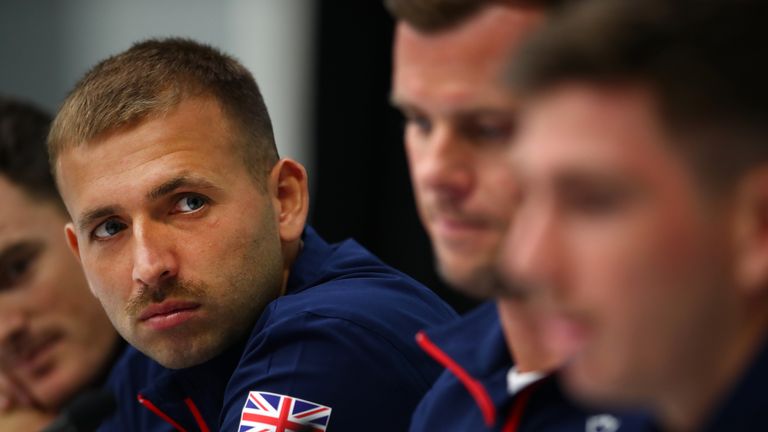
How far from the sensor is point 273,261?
1972 mm

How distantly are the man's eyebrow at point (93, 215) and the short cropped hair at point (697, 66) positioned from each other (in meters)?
1.13

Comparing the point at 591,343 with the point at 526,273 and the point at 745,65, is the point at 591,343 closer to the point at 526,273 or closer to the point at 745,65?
the point at 526,273

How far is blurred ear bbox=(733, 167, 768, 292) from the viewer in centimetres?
87

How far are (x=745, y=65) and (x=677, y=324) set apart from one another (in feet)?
0.66

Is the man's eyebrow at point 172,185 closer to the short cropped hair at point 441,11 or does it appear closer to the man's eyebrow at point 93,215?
the man's eyebrow at point 93,215

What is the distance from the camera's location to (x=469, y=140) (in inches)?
49.6

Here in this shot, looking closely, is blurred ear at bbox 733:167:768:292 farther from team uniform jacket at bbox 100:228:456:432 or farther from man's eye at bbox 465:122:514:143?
team uniform jacket at bbox 100:228:456:432

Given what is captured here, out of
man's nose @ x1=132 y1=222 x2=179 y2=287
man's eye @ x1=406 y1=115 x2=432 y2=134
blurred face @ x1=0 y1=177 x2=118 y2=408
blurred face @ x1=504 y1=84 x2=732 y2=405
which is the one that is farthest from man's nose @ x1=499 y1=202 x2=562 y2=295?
blurred face @ x1=0 y1=177 x2=118 y2=408

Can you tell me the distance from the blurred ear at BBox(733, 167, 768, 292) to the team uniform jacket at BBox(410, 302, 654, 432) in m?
0.31

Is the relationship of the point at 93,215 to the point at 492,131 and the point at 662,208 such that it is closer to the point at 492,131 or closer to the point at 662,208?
the point at 492,131

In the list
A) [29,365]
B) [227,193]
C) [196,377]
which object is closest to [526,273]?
[227,193]

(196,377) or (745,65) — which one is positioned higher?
(745,65)

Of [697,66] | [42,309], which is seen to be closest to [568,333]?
[697,66]

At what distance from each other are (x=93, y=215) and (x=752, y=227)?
4.18 feet
